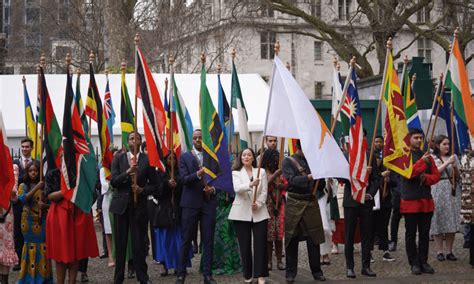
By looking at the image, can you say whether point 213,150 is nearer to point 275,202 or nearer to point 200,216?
point 200,216

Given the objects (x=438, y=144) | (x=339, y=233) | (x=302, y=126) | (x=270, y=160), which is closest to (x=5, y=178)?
(x=270, y=160)

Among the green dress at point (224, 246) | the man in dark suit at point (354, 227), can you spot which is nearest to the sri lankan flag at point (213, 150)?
the green dress at point (224, 246)

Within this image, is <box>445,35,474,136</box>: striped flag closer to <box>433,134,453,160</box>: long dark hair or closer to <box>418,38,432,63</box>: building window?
<box>433,134,453,160</box>: long dark hair

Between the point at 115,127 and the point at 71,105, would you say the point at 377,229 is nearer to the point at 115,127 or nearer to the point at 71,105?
the point at 71,105

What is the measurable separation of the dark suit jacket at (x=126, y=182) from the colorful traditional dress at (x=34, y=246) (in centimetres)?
95

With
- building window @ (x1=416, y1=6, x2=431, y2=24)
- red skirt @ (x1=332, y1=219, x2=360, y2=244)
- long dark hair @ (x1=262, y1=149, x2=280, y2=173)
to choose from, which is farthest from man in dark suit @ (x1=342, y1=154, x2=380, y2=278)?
building window @ (x1=416, y1=6, x2=431, y2=24)

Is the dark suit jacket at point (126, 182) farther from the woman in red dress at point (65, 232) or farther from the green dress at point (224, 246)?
the green dress at point (224, 246)

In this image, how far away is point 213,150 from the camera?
9617 mm

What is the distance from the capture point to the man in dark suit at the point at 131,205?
30.7 feet

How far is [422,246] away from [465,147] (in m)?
1.71

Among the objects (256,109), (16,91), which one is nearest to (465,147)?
(256,109)

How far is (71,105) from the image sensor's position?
30.9 feet

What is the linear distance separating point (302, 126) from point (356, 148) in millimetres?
1283

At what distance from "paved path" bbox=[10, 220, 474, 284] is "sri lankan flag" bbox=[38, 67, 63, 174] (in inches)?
84.0
